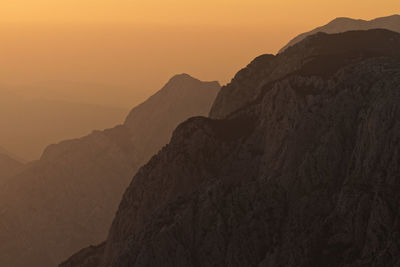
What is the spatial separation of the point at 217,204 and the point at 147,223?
10185 mm

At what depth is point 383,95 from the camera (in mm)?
79688

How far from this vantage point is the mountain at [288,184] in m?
71.8

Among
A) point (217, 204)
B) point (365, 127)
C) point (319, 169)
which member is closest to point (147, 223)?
point (217, 204)

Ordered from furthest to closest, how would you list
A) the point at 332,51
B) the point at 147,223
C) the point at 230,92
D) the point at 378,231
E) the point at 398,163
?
the point at 230,92 < the point at 332,51 < the point at 147,223 < the point at 398,163 < the point at 378,231

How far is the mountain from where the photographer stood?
71.8 meters

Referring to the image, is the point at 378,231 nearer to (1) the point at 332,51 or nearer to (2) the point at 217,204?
(2) the point at 217,204

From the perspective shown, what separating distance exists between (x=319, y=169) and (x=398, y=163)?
974 centimetres

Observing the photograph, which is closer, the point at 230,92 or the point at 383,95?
the point at 383,95

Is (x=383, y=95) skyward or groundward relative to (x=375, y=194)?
skyward

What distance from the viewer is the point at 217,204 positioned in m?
81.7

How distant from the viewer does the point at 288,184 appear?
81938mm

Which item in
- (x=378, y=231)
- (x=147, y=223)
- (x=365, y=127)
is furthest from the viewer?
(x=147, y=223)

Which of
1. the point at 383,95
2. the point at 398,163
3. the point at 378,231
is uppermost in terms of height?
the point at 383,95

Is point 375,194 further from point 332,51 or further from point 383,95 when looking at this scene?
point 332,51
